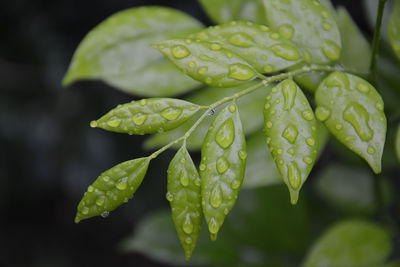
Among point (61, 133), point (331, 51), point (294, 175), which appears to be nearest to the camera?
point (294, 175)

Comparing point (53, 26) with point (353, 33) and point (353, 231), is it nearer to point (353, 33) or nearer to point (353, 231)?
point (353, 33)

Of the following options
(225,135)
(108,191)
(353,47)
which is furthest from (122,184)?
(353,47)

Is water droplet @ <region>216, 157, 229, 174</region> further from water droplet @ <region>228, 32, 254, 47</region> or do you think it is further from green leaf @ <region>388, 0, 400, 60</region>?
green leaf @ <region>388, 0, 400, 60</region>

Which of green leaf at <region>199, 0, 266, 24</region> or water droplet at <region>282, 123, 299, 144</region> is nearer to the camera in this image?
water droplet at <region>282, 123, 299, 144</region>

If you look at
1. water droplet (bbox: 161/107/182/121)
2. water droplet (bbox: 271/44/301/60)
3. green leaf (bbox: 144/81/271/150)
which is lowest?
green leaf (bbox: 144/81/271/150)

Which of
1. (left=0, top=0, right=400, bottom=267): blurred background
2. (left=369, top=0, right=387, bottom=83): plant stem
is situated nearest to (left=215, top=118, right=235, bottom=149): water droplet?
(left=369, top=0, right=387, bottom=83): plant stem

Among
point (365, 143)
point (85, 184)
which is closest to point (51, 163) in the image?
point (85, 184)

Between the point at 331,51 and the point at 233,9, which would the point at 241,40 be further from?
the point at 233,9
